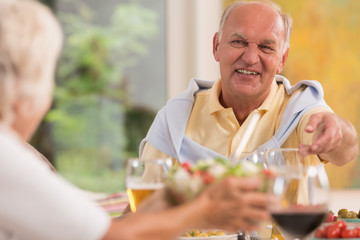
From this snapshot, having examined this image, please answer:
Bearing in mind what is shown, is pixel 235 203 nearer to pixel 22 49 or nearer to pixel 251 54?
pixel 22 49

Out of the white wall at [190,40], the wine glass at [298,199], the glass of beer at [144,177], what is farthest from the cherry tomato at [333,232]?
the white wall at [190,40]

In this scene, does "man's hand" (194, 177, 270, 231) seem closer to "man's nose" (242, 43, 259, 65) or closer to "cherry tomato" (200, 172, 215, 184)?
"cherry tomato" (200, 172, 215, 184)

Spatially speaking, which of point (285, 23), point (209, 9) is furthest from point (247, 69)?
point (209, 9)

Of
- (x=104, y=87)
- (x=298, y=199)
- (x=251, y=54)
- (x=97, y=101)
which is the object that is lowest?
(x=97, y=101)

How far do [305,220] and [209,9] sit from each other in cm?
381

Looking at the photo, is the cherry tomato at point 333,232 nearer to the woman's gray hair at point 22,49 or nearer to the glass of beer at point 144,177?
the glass of beer at point 144,177

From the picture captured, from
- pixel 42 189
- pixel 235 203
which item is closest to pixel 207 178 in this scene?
pixel 235 203

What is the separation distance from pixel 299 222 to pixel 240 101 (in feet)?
4.61

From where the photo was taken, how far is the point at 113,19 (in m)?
4.98

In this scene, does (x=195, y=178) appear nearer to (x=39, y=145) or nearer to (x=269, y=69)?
(x=269, y=69)

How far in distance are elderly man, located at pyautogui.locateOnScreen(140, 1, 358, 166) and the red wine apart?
1.14 m

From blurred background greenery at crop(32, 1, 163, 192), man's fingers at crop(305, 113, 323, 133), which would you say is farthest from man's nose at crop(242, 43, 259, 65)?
blurred background greenery at crop(32, 1, 163, 192)

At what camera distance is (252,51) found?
8.28ft

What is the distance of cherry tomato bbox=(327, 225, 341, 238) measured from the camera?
1.57 meters
